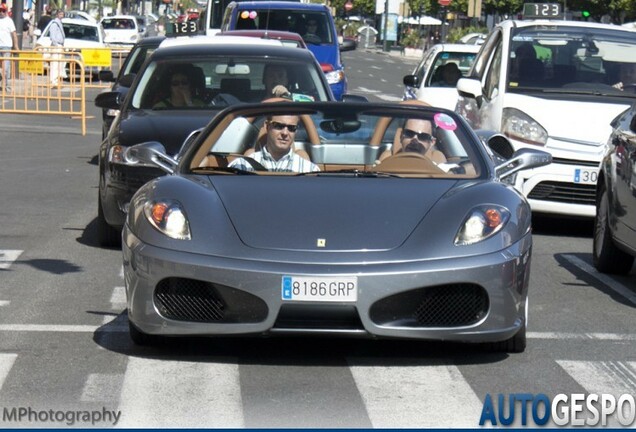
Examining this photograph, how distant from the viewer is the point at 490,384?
6957 mm

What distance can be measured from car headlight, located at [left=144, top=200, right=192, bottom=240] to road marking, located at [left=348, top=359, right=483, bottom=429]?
1.03 meters

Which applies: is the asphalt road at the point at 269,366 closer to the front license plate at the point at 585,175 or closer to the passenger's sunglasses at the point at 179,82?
the passenger's sunglasses at the point at 179,82

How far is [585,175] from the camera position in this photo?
13.5 metres

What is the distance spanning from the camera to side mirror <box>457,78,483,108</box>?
48.6 feet

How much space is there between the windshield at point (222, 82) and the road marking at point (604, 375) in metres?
5.35

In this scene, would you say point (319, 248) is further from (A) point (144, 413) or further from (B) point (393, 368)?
(A) point (144, 413)

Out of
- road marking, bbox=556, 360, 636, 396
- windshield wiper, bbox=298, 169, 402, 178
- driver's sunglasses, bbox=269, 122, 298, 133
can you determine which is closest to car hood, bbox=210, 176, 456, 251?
windshield wiper, bbox=298, 169, 402, 178

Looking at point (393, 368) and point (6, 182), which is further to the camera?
point (6, 182)

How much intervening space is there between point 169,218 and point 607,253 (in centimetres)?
461

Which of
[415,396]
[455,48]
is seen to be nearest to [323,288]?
[415,396]

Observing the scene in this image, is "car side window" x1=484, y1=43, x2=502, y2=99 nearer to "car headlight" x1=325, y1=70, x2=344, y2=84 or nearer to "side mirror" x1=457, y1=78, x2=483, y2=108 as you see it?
"side mirror" x1=457, y1=78, x2=483, y2=108

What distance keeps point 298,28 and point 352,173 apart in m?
20.1

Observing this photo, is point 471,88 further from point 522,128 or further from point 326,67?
point 326,67

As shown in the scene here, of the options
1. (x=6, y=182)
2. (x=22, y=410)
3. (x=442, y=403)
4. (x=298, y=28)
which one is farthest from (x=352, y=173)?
(x=298, y=28)
